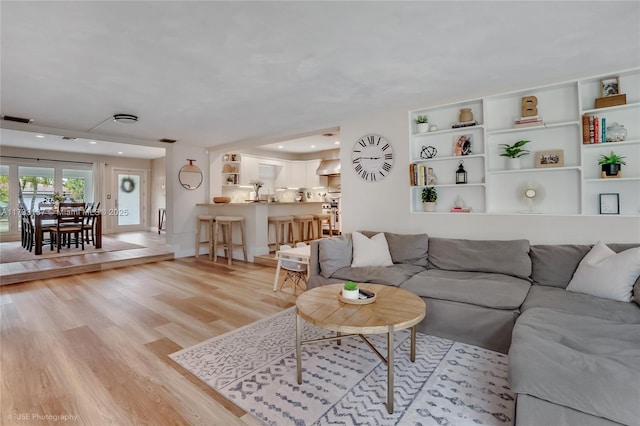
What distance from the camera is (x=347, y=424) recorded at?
5.26ft

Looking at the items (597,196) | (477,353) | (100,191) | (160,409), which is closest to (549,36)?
(597,196)

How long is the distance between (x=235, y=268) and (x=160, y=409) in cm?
→ 360

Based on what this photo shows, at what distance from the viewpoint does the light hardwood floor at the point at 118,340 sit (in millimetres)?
1727

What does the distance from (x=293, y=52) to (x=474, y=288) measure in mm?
2389

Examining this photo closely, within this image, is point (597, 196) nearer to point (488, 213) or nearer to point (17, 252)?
point (488, 213)

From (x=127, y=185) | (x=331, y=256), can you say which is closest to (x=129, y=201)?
(x=127, y=185)

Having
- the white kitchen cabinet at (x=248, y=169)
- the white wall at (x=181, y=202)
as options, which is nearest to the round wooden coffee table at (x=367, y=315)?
the white wall at (x=181, y=202)

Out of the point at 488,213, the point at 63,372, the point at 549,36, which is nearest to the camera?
the point at 63,372

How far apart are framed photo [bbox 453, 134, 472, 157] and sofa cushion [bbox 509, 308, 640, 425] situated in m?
2.14

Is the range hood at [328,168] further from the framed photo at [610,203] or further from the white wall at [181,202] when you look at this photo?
the framed photo at [610,203]

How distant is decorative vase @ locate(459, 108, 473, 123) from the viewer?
348 cm

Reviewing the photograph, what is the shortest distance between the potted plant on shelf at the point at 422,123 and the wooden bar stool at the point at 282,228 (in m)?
3.19

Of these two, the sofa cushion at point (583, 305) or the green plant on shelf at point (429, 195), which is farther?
the green plant on shelf at point (429, 195)

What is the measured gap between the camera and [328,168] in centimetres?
799
